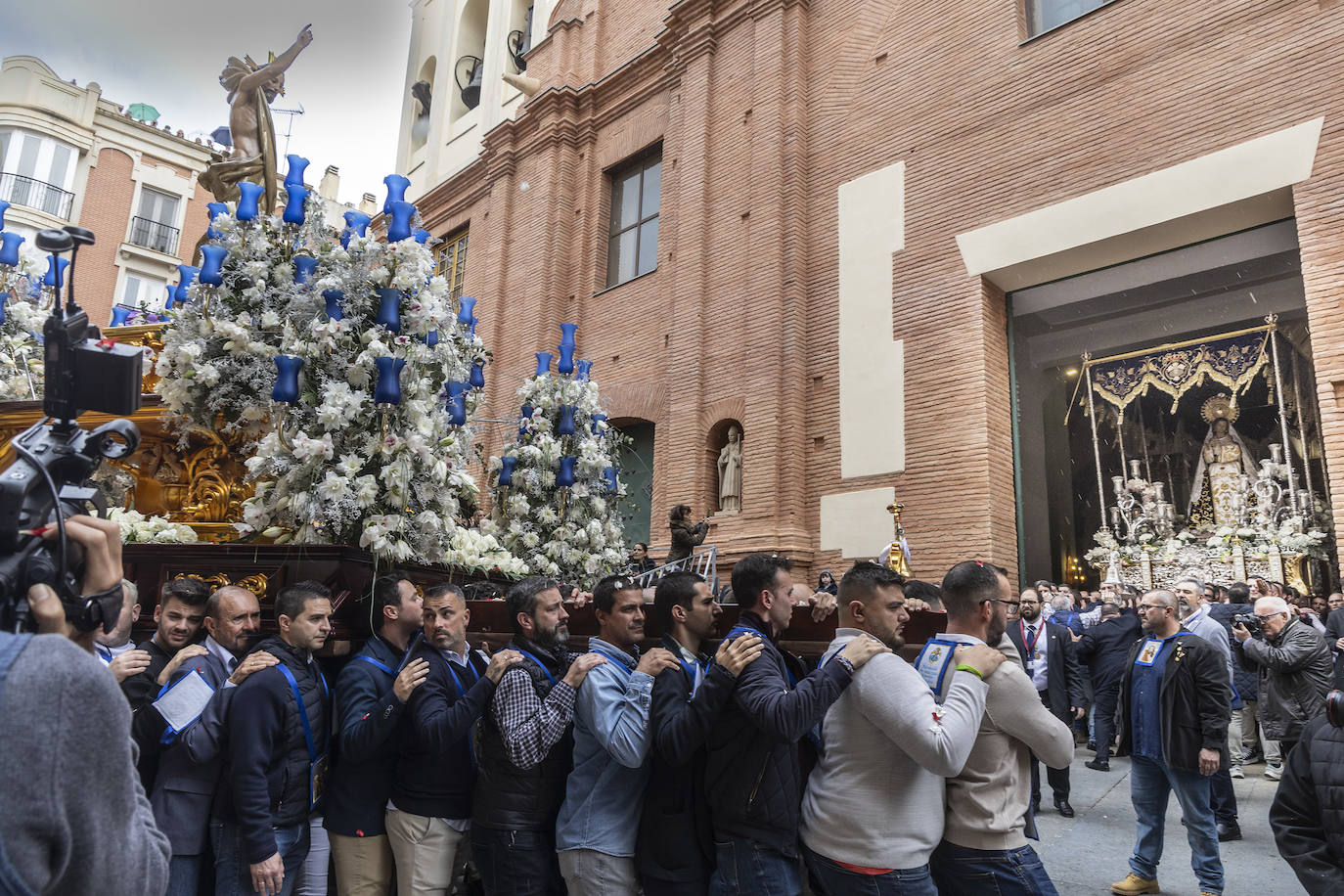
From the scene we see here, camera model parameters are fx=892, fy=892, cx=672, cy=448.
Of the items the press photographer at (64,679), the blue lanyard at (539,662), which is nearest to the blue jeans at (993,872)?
the blue lanyard at (539,662)

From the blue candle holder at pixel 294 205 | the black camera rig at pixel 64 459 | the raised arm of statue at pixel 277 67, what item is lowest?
the black camera rig at pixel 64 459

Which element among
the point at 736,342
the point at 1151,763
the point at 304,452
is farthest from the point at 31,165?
the point at 1151,763

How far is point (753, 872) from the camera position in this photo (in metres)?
2.87

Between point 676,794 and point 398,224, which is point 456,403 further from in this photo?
point 676,794

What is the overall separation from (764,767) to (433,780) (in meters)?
1.39

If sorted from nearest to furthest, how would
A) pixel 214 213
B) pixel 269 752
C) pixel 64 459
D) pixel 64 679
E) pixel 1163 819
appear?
pixel 64 679
pixel 64 459
pixel 269 752
pixel 1163 819
pixel 214 213

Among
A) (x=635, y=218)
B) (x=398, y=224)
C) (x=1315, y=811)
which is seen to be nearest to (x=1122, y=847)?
(x=1315, y=811)

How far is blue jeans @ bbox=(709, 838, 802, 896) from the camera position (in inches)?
113

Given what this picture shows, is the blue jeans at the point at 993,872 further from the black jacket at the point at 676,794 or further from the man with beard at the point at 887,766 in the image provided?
the black jacket at the point at 676,794

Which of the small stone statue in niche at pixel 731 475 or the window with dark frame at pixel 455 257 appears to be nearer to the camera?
the small stone statue in niche at pixel 731 475

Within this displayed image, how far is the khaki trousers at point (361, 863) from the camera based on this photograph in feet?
11.7

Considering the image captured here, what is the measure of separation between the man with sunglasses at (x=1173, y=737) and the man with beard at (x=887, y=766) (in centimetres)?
302

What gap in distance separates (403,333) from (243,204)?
1.26 metres

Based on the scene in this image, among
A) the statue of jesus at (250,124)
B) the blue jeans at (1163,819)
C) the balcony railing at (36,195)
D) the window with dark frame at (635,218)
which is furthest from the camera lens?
the balcony railing at (36,195)
